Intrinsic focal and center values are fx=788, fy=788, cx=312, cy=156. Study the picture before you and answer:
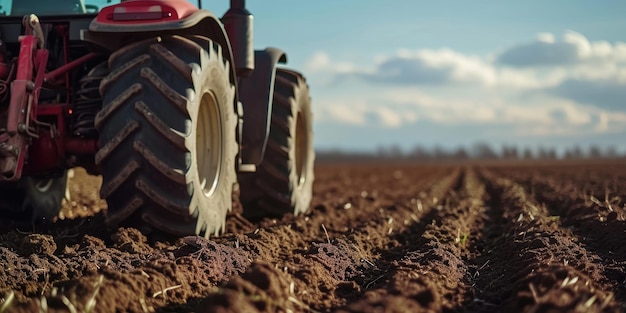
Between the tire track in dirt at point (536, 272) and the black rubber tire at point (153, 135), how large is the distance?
1704 millimetres

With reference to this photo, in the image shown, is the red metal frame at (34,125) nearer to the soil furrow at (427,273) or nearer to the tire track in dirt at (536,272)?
the soil furrow at (427,273)

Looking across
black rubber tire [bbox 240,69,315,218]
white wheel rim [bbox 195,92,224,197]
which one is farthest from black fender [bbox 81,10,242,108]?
black rubber tire [bbox 240,69,315,218]

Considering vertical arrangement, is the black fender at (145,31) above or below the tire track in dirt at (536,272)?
above

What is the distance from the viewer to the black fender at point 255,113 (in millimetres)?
6141

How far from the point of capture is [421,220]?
7.32 metres

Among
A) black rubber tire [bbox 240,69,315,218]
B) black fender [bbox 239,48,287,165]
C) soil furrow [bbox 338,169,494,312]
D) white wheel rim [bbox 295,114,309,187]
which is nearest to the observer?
soil furrow [bbox 338,169,494,312]

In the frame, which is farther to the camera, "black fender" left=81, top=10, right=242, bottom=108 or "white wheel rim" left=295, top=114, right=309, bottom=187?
"white wheel rim" left=295, top=114, right=309, bottom=187

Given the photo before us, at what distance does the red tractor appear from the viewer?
4.32 m

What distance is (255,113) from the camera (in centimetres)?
618

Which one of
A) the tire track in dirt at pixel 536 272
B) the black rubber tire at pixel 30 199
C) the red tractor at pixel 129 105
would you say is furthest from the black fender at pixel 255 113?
the tire track in dirt at pixel 536 272

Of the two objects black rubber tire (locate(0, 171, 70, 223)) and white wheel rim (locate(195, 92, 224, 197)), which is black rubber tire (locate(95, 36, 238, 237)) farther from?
black rubber tire (locate(0, 171, 70, 223))

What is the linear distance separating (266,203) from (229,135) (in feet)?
5.79

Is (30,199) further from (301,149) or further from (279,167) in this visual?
(301,149)

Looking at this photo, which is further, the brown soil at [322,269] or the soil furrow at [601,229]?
the soil furrow at [601,229]
